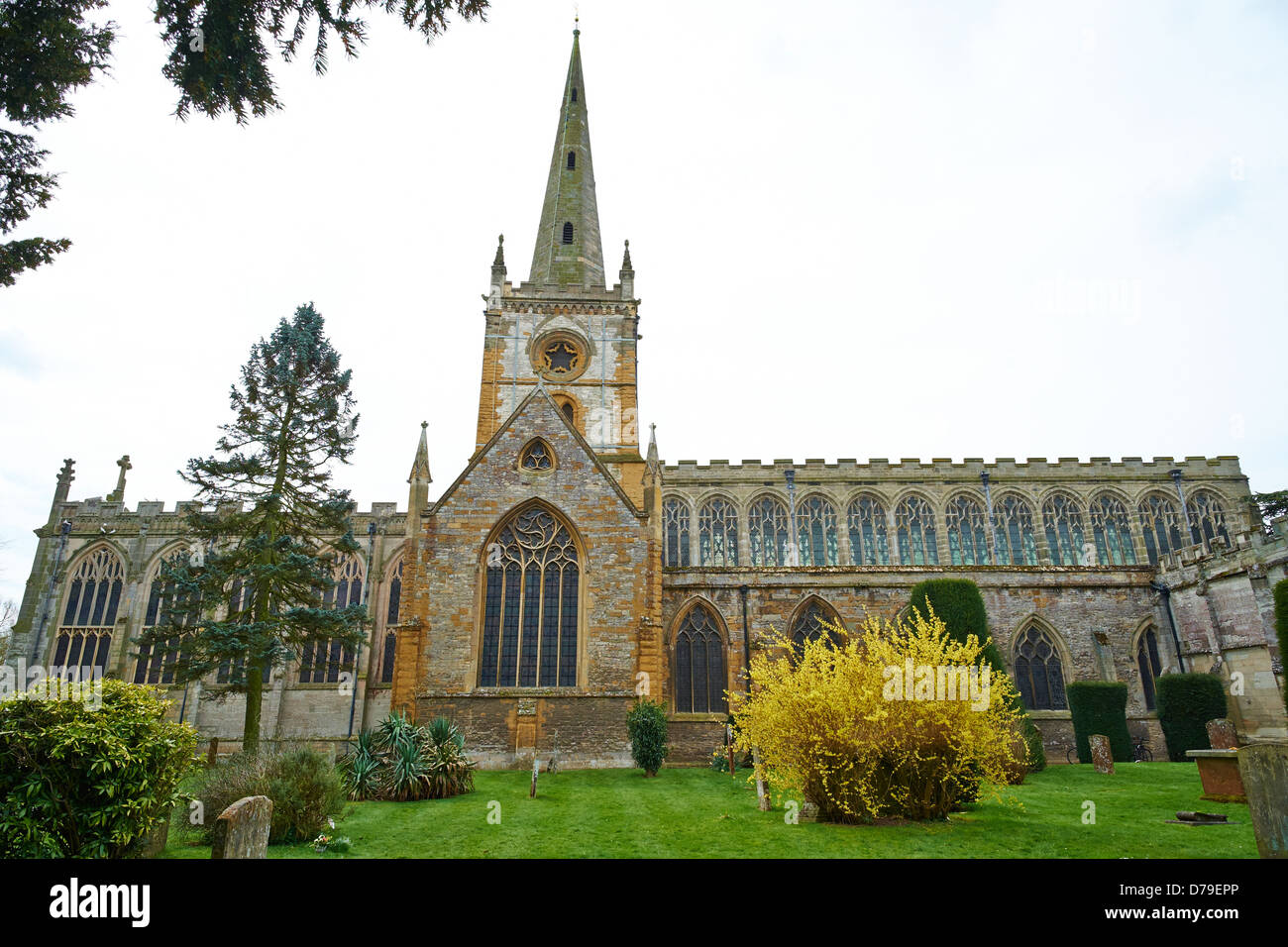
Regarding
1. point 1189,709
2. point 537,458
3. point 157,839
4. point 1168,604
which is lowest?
point 157,839

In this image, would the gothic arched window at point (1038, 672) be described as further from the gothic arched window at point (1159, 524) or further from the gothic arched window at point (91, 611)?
the gothic arched window at point (91, 611)

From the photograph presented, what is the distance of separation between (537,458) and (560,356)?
1499 cm

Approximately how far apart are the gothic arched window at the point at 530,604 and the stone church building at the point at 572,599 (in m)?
0.06

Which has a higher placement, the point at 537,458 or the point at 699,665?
the point at 537,458

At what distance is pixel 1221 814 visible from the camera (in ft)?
35.4

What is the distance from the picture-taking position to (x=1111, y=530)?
38438 mm

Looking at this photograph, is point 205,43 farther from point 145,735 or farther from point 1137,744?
point 1137,744

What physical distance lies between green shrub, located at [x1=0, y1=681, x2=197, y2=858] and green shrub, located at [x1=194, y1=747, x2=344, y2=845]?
1397mm

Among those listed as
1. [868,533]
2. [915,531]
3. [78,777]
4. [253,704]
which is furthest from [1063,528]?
[78,777]

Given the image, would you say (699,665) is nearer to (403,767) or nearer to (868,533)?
(403,767)

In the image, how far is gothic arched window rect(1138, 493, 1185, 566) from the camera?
3788 cm

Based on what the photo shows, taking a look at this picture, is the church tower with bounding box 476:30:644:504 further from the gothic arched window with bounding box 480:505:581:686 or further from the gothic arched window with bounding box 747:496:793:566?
the gothic arched window with bounding box 480:505:581:686

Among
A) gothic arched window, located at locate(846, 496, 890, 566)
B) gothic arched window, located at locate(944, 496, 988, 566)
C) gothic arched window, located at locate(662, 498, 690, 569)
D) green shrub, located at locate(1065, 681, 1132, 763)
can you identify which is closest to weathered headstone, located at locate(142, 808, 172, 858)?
green shrub, located at locate(1065, 681, 1132, 763)

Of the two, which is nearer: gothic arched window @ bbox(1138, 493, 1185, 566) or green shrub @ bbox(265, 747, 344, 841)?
green shrub @ bbox(265, 747, 344, 841)
